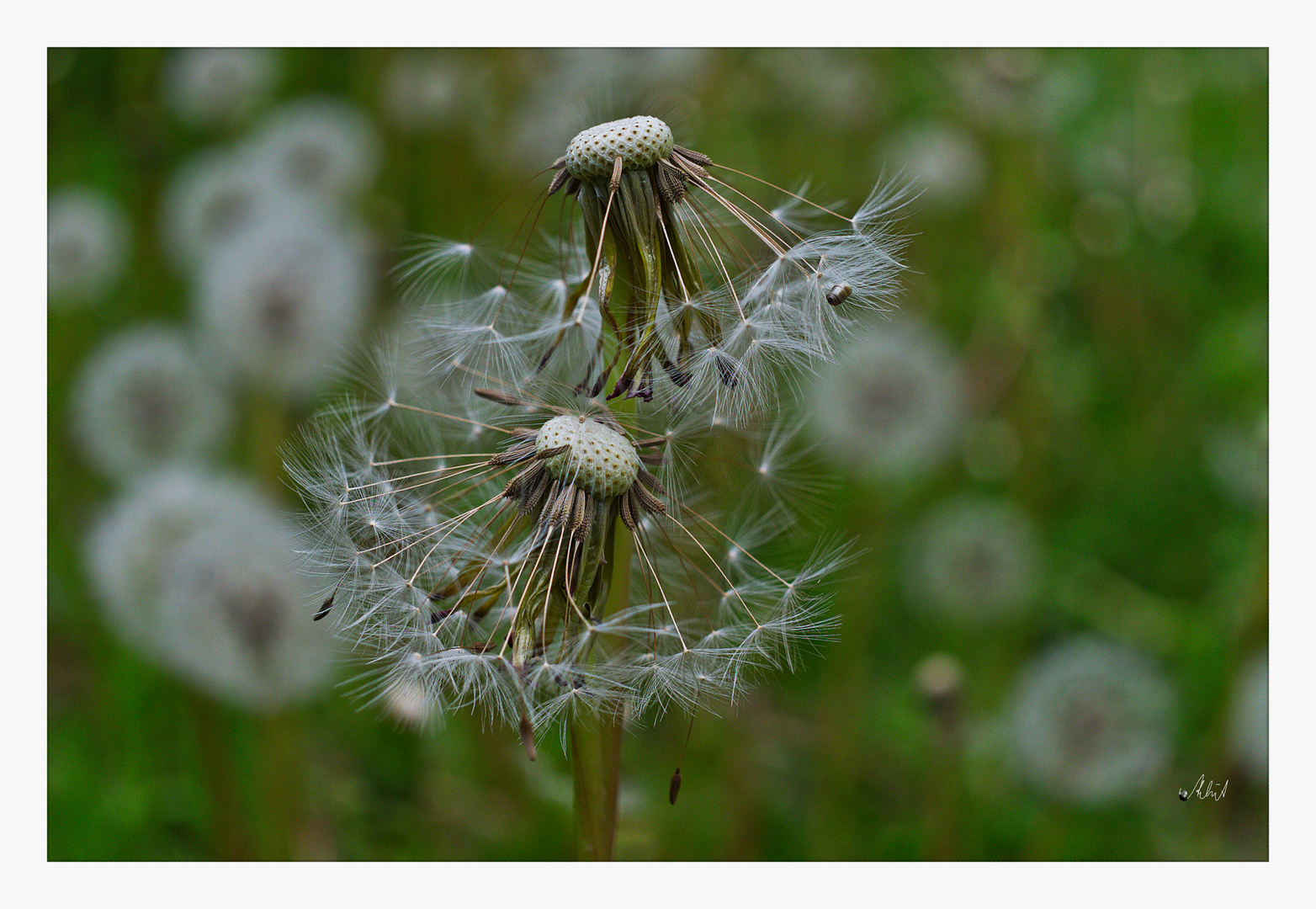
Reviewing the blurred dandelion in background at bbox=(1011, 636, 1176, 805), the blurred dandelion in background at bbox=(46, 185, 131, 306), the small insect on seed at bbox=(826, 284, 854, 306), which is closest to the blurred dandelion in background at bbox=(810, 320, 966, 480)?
the blurred dandelion in background at bbox=(1011, 636, 1176, 805)

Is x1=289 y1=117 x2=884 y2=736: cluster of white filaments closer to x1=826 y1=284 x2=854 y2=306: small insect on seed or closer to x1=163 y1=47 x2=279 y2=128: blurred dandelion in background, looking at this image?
x1=826 y1=284 x2=854 y2=306: small insect on seed

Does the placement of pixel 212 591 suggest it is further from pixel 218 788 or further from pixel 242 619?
pixel 218 788

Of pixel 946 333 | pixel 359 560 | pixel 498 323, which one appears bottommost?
pixel 359 560

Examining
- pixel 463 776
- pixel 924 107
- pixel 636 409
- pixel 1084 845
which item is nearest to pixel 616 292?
pixel 636 409

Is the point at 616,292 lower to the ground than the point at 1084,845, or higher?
higher

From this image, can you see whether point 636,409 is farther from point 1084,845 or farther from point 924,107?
point 924,107

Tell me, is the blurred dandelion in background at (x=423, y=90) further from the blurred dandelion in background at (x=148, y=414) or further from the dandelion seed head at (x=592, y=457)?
the dandelion seed head at (x=592, y=457)

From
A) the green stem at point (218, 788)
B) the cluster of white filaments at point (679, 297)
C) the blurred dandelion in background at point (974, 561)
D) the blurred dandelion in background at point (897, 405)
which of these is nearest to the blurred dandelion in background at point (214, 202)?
the green stem at point (218, 788)

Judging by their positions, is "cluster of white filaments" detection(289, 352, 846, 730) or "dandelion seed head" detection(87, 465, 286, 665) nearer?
"cluster of white filaments" detection(289, 352, 846, 730)
